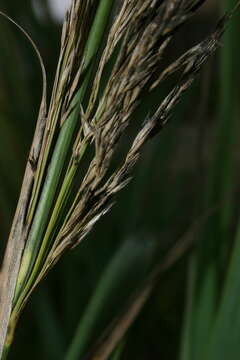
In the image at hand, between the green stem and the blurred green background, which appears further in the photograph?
the blurred green background

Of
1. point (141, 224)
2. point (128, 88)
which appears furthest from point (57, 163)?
point (141, 224)

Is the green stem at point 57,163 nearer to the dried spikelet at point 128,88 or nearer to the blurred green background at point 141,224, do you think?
the dried spikelet at point 128,88

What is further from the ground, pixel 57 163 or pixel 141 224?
pixel 57 163

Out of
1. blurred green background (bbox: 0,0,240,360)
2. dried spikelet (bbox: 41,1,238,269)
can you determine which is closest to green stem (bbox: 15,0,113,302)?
dried spikelet (bbox: 41,1,238,269)

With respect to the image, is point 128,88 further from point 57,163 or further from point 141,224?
point 141,224

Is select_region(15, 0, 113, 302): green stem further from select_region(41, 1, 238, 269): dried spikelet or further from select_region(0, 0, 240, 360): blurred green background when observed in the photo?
select_region(0, 0, 240, 360): blurred green background

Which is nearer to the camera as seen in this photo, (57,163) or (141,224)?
(57,163)

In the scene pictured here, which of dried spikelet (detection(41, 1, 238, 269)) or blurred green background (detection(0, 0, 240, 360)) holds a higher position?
dried spikelet (detection(41, 1, 238, 269))

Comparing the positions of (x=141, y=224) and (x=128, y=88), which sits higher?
(x=128, y=88)

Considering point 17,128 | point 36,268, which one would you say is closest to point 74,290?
point 17,128
